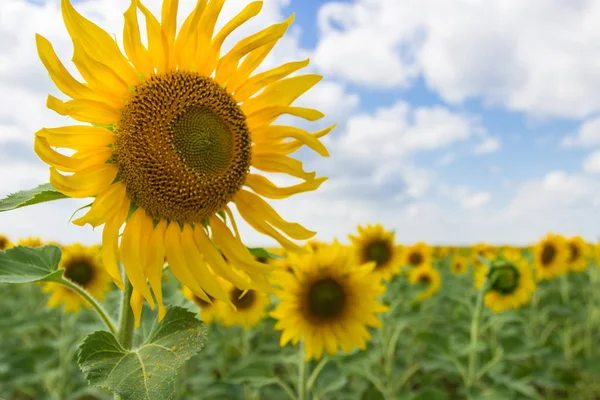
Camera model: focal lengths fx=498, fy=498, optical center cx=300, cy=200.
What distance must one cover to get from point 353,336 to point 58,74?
3.17 m

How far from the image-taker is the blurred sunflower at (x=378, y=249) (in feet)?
20.8

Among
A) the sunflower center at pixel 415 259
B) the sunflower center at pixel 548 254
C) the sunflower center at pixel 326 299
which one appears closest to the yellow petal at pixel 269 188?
the sunflower center at pixel 326 299

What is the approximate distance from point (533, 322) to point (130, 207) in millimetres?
8966

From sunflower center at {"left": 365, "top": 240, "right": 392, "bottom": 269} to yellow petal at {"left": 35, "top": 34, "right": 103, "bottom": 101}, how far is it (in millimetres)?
5102

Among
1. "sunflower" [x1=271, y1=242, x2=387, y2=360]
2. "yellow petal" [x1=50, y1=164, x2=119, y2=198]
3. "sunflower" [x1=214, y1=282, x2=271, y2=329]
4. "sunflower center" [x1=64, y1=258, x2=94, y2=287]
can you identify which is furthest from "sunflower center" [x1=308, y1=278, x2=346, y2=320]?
"sunflower center" [x1=64, y1=258, x2=94, y2=287]

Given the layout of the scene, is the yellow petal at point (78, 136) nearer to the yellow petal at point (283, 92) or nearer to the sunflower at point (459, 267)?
the yellow petal at point (283, 92)

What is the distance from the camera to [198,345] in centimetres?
162

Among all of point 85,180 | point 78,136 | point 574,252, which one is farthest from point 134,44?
point 574,252

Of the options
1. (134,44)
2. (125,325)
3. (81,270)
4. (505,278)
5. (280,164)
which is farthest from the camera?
(505,278)

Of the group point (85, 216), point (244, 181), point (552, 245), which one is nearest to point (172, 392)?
point (85, 216)

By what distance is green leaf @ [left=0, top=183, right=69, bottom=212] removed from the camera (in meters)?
1.60

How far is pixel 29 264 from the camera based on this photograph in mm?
1928

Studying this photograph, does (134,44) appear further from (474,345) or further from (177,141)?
(474,345)

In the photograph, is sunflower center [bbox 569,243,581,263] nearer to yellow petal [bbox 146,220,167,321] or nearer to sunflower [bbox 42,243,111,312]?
sunflower [bbox 42,243,111,312]
